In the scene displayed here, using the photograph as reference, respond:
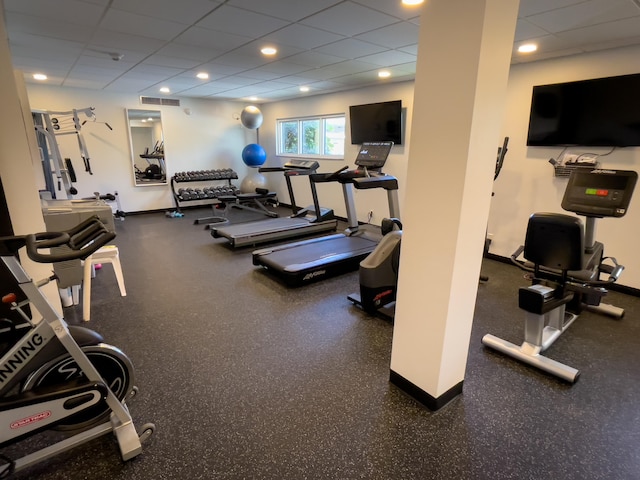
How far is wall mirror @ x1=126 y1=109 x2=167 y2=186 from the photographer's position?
285 inches

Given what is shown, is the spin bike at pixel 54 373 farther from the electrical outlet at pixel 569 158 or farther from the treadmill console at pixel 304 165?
the electrical outlet at pixel 569 158

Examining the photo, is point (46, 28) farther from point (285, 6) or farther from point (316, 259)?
point (316, 259)

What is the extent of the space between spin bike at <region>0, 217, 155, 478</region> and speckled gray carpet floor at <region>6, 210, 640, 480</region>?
13 cm

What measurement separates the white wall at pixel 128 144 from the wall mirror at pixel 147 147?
100mm

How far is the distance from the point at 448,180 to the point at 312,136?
6.33 meters

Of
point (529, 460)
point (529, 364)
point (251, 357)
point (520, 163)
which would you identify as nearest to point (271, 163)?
point (520, 163)

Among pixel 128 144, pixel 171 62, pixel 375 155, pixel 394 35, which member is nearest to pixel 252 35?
pixel 394 35

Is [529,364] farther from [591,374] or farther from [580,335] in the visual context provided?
[580,335]

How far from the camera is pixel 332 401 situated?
2076 mm

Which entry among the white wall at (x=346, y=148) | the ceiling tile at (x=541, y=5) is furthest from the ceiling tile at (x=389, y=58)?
the ceiling tile at (x=541, y=5)

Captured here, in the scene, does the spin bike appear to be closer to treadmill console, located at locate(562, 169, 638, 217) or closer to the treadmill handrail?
the treadmill handrail

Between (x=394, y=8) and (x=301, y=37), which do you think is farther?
(x=301, y=37)

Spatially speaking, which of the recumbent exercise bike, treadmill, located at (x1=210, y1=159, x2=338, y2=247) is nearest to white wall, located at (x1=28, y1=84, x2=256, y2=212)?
treadmill, located at (x1=210, y1=159, x2=338, y2=247)

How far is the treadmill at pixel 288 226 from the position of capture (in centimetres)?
516
